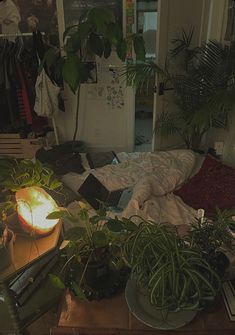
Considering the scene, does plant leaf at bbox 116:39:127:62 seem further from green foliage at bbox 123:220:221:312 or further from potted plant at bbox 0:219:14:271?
green foliage at bbox 123:220:221:312

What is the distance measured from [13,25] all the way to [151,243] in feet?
9.63

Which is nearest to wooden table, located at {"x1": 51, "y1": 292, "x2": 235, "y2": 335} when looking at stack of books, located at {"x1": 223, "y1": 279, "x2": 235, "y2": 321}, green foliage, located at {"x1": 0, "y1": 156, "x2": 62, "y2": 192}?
stack of books, located at {"x1": 223, "y1": 279, "x2": 235, "y2": 321}

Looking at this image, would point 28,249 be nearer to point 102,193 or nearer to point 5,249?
point 5,249

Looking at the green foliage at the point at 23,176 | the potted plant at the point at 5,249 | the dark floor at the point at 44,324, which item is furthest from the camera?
the dark floor at the point at 44,324

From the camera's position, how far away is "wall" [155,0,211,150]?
253 cm

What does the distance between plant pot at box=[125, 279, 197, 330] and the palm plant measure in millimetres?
1573

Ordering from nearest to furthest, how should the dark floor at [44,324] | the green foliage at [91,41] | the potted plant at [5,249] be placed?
the potted plant at [5,249] < the dark floor at [44,324] < the green foliage at [91,41]

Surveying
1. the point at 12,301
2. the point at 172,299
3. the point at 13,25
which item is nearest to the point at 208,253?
the point at 172,299

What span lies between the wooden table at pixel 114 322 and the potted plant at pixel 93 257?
0.14ft

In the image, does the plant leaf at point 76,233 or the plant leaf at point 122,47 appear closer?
the plant leaf at point 76,233

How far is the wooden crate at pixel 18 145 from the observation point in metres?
3.18

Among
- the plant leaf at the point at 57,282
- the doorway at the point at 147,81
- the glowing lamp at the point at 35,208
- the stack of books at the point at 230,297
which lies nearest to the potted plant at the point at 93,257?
the plant leaf at the point at 57,282

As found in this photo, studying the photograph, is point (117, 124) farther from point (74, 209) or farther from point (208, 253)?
point (208, 253)

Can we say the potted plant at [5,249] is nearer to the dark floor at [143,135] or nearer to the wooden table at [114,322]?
the wooden table at [114,322]
